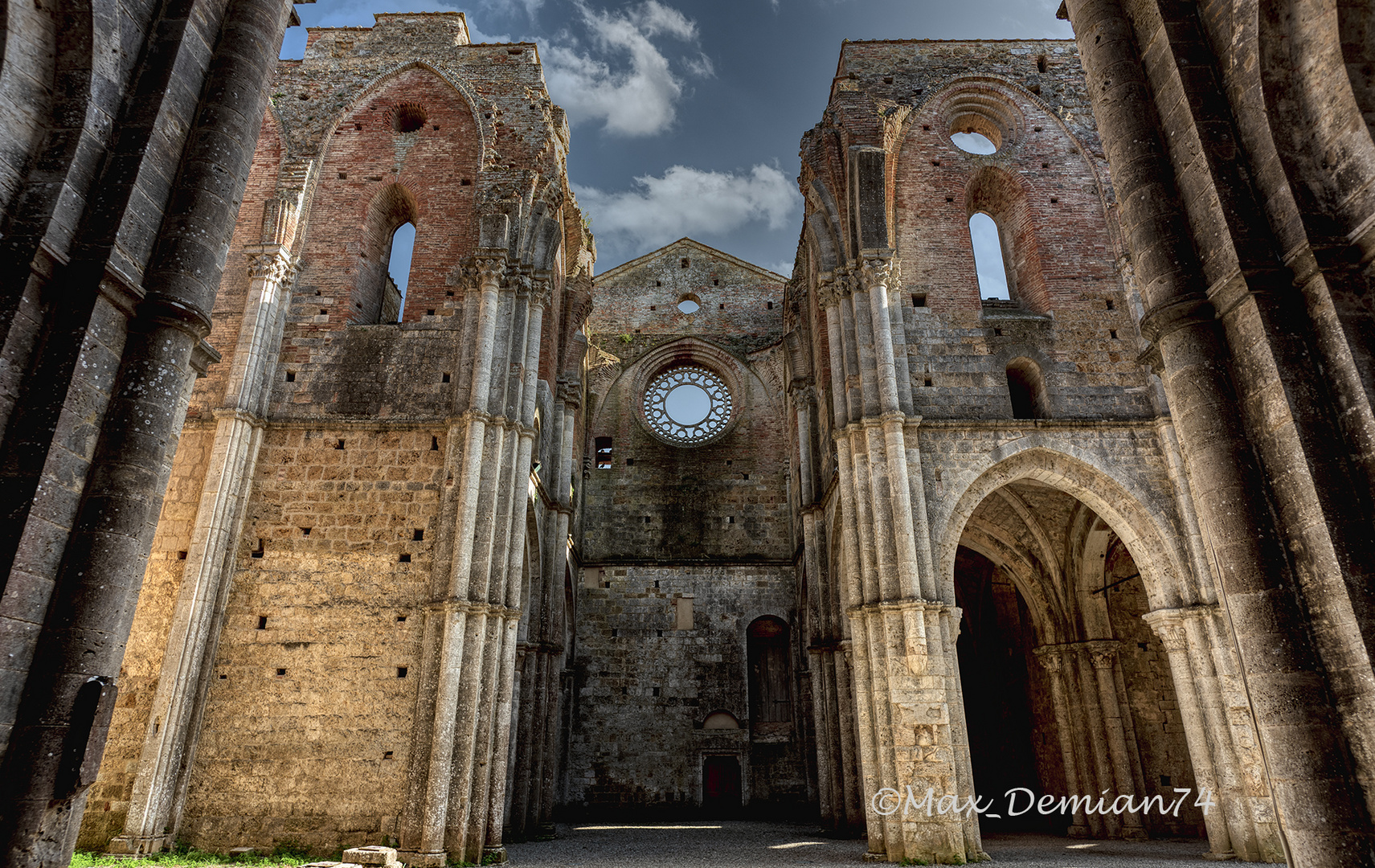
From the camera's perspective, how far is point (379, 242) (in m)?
15.2

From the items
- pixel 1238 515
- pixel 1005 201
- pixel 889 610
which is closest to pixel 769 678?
pixel 889 610

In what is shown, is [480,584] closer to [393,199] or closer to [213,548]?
[213,548]

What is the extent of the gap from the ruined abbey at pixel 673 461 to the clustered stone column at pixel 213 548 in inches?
2.6

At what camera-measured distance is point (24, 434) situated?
4.33 meters

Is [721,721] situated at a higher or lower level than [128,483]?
lower

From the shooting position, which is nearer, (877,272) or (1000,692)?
(877,272)

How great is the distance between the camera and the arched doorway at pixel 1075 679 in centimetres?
1369

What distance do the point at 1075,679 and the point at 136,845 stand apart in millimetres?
14518

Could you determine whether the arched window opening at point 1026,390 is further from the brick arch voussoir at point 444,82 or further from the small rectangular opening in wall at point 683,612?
the brick arch voussoir at point 444,82

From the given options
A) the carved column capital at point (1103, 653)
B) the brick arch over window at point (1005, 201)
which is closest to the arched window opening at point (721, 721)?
the carved column capital at point (1103, 653)

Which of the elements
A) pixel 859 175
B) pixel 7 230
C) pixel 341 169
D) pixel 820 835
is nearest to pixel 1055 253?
pixel 859 175

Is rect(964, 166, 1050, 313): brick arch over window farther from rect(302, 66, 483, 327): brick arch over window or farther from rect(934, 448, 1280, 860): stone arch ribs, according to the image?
rect(302, 66, 483, 327): brick arch over window

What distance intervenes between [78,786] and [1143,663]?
15.6m

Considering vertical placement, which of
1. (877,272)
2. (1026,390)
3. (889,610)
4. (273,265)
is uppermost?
(273,265)
